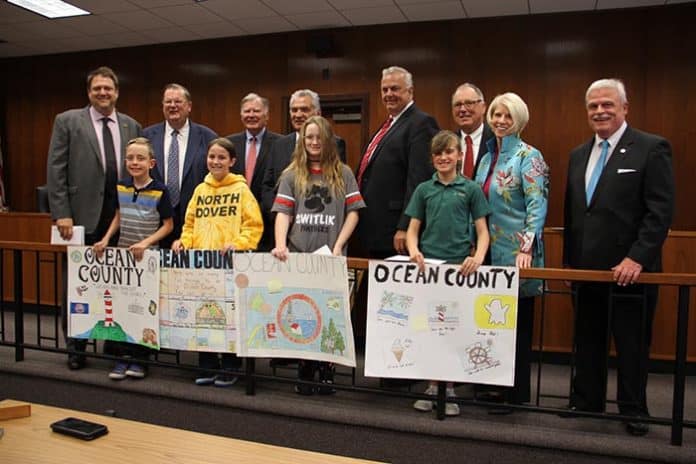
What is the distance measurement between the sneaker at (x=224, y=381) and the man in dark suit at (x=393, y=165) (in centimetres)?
108

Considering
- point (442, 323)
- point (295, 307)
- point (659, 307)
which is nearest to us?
point (442, 323)

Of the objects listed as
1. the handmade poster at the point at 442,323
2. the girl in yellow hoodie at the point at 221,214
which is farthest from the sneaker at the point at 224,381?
the handmade poster at the point at 442,323

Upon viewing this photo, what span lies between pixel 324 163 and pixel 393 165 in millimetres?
397

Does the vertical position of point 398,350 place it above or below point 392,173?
below

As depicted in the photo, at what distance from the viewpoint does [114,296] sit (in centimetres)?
315

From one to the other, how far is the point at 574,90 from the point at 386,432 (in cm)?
451

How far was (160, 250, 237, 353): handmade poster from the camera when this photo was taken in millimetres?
2932

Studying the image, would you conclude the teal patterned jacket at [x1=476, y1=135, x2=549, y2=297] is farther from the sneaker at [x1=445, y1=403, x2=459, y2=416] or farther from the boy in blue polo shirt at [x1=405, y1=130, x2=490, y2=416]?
the sneaker at [x1=445, y1=403, x2=459, y2=416]

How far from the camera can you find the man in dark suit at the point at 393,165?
9.62ft

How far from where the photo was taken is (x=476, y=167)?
294cm

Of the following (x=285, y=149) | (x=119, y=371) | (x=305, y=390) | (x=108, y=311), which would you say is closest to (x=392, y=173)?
(x=285, y=149)

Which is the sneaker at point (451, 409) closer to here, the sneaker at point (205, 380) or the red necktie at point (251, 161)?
the sneaker at point (205, 380)

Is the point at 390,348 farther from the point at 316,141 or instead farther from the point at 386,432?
the point at 316,141

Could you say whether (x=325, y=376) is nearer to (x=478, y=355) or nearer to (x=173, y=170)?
(x=478, y=355)
